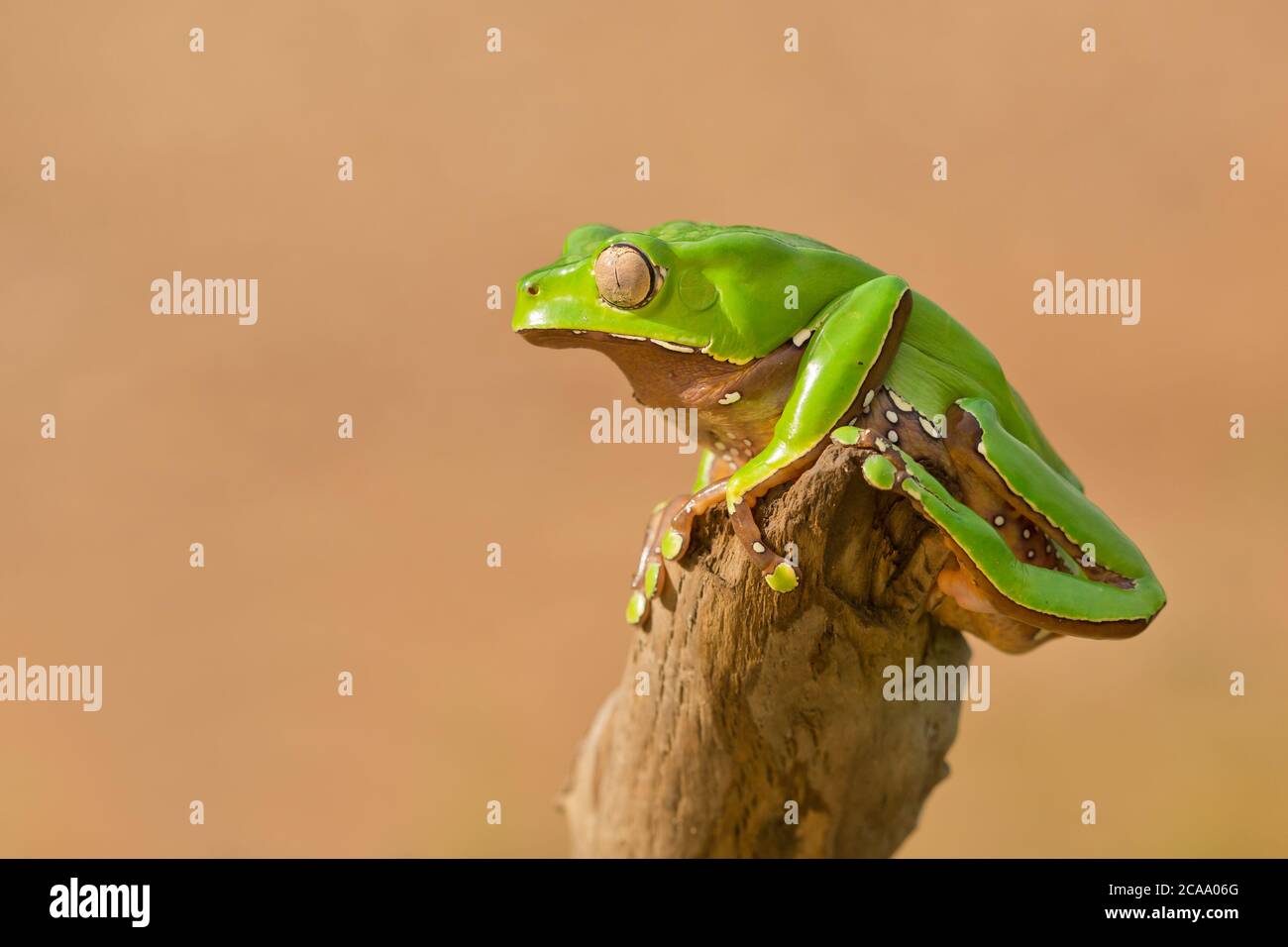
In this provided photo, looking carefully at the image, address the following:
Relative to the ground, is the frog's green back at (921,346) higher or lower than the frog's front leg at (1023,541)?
higher

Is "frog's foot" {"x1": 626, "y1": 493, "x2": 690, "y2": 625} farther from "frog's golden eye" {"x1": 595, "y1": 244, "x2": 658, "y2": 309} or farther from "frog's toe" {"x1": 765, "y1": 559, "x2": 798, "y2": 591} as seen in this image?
"frog's golden eye" {"x1": 595, "y1": 244, "x2": 658, "y2": 309}

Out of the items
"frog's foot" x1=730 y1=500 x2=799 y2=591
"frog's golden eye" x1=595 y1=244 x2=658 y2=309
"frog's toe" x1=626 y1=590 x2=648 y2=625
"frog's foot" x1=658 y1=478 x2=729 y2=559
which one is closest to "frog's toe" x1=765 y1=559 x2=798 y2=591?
"frog's foot" x1=730 y1=500 x2=799 y2=591

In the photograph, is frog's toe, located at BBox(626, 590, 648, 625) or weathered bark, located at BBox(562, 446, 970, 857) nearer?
weathered bark, located at BBox(562, 446, 970, 857)

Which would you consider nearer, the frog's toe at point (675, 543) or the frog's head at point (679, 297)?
the frog's head at point (679, 297)

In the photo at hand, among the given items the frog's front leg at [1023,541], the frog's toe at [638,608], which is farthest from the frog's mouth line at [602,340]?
the frog's toe at [638,608]

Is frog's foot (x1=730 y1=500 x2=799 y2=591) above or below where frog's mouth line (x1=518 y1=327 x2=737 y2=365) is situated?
below

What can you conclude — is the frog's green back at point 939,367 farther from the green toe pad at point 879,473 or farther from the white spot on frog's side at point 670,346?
the white spot on frog's side at point 670,346
